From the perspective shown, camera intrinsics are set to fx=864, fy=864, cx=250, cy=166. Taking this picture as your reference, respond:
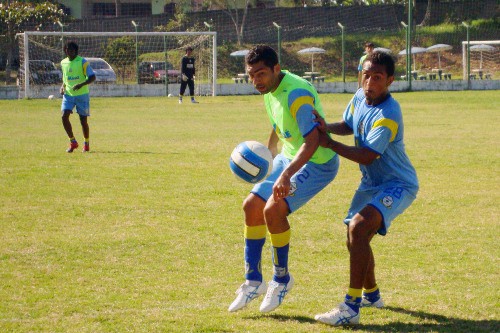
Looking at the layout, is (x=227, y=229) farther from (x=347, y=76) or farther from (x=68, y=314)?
(x=347, y=76)

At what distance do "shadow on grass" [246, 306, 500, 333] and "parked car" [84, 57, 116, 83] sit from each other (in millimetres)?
31618

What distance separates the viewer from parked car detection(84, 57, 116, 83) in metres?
36.7

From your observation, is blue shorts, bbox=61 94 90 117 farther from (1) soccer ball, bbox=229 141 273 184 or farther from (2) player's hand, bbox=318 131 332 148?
(2) player's hand, bbox=318 131 332 148

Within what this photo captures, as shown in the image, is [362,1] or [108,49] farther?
[362,1]

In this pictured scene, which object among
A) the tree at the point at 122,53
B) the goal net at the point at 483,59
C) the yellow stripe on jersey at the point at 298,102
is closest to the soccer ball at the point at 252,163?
the yellow stripe on jersey at the point at 298,102

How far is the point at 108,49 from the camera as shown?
38.2 metres

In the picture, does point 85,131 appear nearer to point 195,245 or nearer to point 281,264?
point 195,245

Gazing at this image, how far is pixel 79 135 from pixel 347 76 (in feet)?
72.4

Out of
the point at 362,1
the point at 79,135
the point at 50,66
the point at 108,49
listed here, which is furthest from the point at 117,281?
the point at 362,1

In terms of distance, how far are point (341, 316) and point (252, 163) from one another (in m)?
1.40

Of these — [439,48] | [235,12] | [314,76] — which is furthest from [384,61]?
[235,12]

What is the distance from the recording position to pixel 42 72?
34500 mm

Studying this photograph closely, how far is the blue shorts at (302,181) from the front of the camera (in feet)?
20.3

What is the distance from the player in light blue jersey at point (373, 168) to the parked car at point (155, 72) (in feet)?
103
